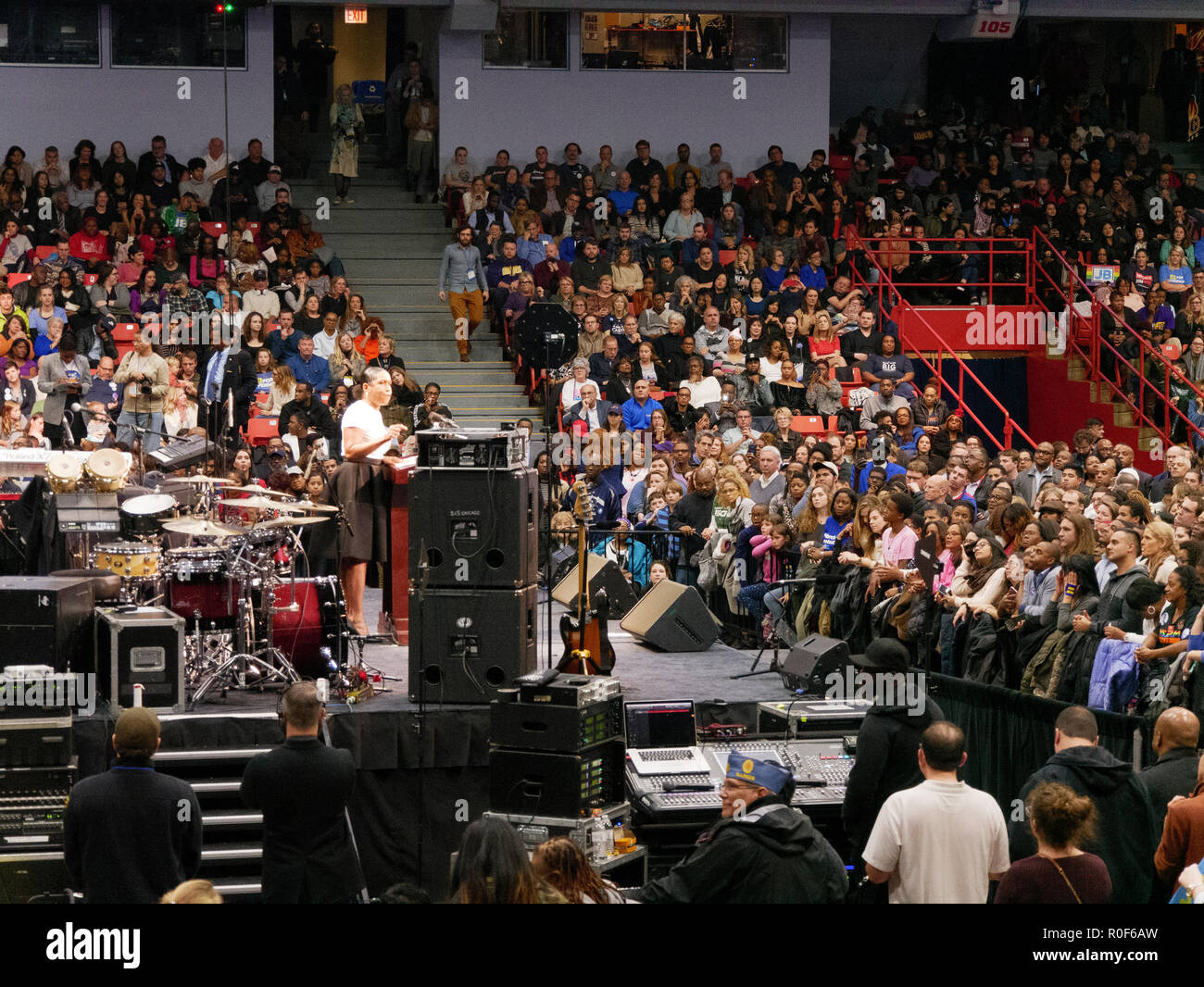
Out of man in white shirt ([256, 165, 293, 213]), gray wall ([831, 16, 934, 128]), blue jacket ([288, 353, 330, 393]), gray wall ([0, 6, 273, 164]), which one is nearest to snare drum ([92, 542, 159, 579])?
blue jacket ([288, 353, 330, 393])

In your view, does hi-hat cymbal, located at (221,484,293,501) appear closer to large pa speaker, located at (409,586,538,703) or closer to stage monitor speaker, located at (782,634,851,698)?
large pa speaker, located at (409,586,538,703)

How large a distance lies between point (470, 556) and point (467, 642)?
0.46 meters

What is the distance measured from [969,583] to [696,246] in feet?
33.8

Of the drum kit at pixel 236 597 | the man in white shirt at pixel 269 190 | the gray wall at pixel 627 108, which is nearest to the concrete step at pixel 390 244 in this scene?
the man in white shirt at pixel 269 190

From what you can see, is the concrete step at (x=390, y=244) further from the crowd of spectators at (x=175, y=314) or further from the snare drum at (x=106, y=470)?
the snare drum at (x=106, y=470)

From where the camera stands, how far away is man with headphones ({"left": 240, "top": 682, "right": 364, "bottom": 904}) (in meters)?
6.86

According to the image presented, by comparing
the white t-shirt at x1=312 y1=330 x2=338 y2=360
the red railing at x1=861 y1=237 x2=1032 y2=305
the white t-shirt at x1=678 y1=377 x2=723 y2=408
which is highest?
the red railing at x1=861 y1=237 x2=1032 y2=305

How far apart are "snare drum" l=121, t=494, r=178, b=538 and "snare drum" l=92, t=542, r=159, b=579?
213 mm

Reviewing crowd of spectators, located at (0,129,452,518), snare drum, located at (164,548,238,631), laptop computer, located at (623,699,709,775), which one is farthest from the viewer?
crowd of spectators, located at (0,129,452,518)

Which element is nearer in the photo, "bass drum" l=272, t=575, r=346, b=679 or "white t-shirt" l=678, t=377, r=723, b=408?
"bass drum" l=272, t=575, r=346, b=679

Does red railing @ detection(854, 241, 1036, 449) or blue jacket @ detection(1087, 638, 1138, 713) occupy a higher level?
red railing @ detection(854, 241, 1036, 449)

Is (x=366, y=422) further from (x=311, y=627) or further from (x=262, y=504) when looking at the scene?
(x=311, y=627)

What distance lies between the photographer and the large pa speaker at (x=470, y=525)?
29.0 feet
